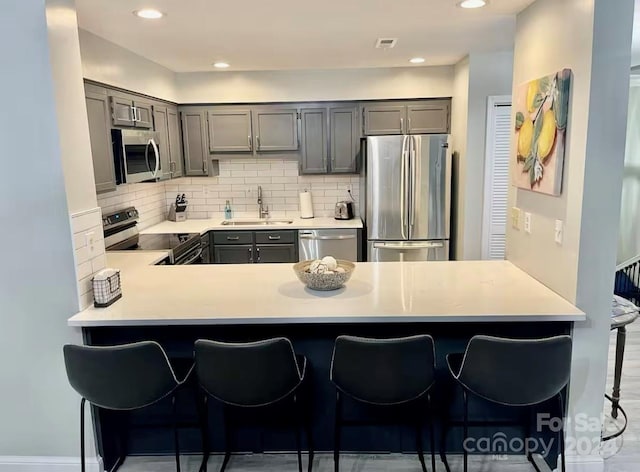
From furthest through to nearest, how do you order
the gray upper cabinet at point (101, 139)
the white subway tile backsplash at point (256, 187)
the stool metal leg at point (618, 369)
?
1. the white subway tile backsplash at point (256, 187)
2. the gray upper cabinet at point (101, 139)
3. the stool metal leg at point (618, 369)

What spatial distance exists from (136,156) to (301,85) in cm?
194

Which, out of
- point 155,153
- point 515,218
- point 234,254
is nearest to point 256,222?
point 234,254

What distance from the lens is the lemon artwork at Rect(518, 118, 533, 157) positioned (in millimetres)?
2463

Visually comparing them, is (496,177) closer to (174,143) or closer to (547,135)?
(547,135)

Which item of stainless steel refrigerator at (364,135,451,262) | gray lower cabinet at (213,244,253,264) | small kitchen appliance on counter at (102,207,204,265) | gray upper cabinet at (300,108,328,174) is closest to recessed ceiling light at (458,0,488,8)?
stainless steel refrigerator at (364,135,451,262)

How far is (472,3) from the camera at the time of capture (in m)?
2.51

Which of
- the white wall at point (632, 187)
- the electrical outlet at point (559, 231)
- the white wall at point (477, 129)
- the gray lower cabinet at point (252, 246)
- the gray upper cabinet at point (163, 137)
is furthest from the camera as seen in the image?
the white wall at point (632, 187)

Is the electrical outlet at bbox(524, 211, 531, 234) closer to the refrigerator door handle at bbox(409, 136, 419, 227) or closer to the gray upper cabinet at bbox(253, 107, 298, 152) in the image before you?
the refrigerator door handle at bbox(409, 136, 419, 227)

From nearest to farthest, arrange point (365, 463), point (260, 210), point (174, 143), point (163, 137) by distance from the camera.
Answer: point (365, 463)
point (163, 137)
point (174, 143)
point (260, 210)

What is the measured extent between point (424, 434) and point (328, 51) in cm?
289

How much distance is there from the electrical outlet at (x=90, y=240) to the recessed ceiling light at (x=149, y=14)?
125 centimetres

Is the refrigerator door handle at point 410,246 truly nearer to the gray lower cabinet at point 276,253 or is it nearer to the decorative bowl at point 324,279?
the gray lower cabinet at point 276,253

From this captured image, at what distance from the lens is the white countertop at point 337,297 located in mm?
2039

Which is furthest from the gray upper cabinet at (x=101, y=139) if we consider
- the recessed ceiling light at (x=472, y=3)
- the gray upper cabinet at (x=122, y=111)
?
the recessed ceiling light at (x=472, y=3)
